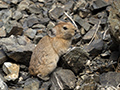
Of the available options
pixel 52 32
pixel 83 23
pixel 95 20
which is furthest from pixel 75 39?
pixel 52 32

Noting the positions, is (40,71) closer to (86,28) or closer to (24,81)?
(24,81)

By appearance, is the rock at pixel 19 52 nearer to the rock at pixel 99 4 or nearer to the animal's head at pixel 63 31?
the animal's head at pixel 63 31

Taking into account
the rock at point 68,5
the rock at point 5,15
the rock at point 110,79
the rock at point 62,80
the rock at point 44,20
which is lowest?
the rock at point 110,79

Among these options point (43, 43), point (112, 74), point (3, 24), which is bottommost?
point (112, 74)

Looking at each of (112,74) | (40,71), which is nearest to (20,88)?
(40,71)

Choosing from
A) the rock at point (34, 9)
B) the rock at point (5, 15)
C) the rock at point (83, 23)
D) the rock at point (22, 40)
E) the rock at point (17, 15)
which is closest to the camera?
the rock at point (22, 40)

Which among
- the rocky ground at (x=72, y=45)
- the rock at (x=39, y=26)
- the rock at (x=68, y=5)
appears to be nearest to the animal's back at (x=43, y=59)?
the rocky ground at (x=72, y=45)

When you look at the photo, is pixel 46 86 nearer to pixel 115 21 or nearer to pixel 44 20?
pixel 115 21

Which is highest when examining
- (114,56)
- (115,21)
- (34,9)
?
(34,9)
